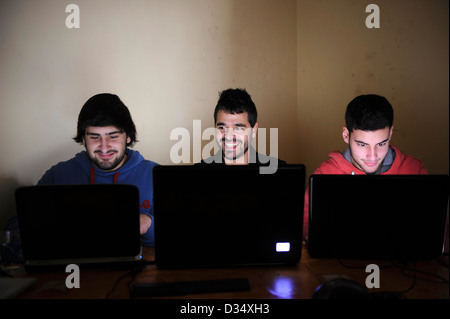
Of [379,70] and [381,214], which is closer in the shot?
[381,214]

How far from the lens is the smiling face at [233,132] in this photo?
228 cm

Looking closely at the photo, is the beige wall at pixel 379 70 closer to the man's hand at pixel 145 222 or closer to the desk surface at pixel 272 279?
the desk surface at pixel 272 279

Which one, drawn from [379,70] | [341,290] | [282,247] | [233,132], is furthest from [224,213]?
[379,70]

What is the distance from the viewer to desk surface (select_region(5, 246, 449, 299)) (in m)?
1.07

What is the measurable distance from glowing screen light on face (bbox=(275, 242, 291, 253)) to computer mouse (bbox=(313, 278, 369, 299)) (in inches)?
10.3

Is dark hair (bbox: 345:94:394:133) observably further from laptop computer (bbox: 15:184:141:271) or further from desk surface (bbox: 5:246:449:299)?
laptop computer (bbox: 15:184:141:271)

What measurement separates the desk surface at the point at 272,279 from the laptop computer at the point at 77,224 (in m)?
0.07

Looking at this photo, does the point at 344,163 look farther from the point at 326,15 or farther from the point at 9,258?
the point at 9,258

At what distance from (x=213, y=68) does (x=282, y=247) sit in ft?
6.17

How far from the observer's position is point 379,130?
1.96m

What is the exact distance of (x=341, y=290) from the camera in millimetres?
939

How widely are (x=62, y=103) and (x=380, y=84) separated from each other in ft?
7.42

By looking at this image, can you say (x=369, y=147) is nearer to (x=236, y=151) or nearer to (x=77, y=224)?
(x=236, y=151)

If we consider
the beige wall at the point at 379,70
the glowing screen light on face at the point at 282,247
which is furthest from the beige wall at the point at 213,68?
the glowing screen light on face at the point at 282,247
